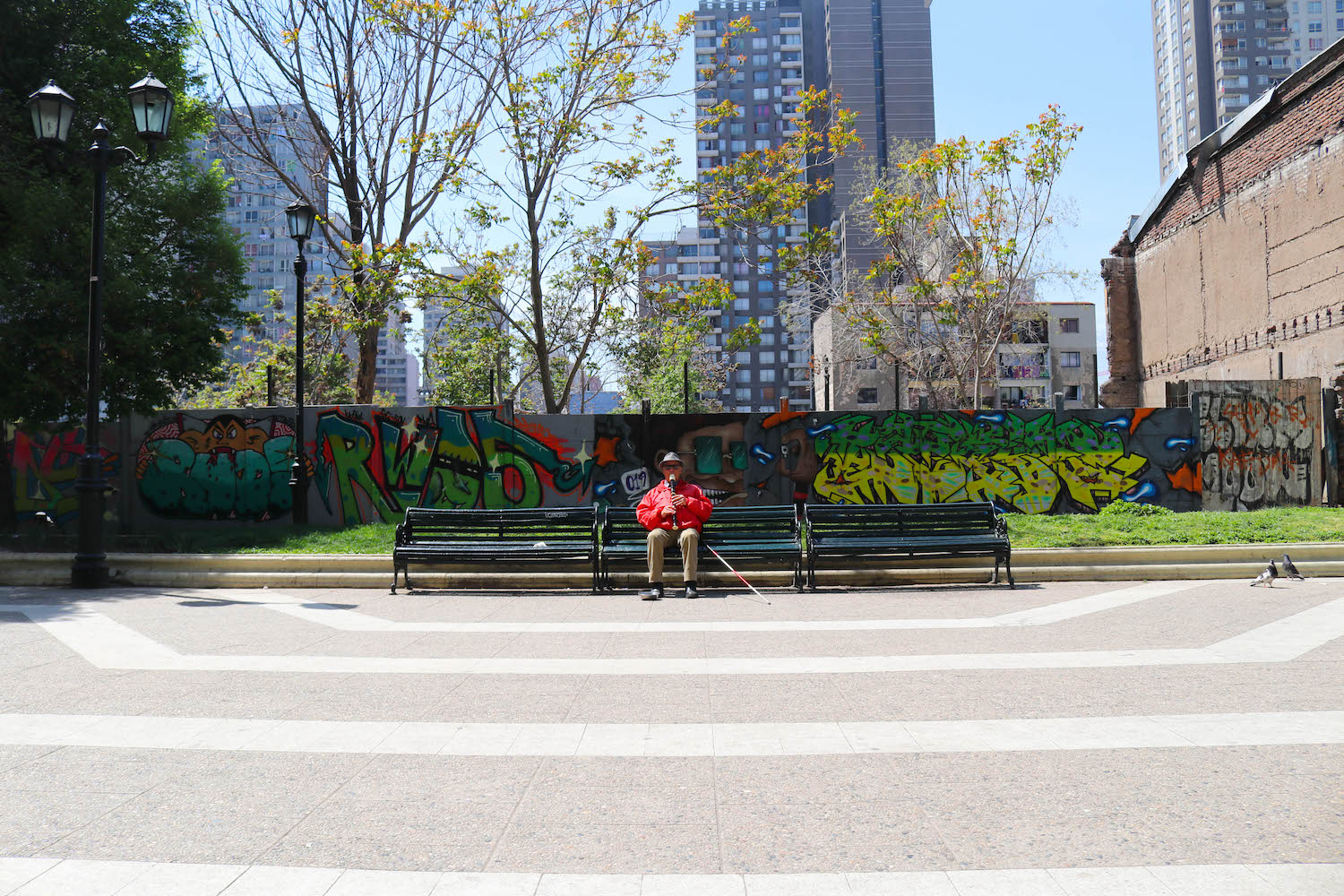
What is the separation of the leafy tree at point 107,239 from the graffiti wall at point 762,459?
184cm

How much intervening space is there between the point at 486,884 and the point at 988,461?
1324 centimetres

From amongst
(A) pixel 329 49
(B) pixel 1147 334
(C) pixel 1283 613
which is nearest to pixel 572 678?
(C) pixel 1283 613

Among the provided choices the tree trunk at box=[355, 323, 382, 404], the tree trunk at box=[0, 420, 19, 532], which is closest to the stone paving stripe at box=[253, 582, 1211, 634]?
the tree trunk at box=[0, 420, 19, 532]

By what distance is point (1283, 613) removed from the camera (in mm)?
8297

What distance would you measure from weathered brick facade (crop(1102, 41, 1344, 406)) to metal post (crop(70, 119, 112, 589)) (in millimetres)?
20082

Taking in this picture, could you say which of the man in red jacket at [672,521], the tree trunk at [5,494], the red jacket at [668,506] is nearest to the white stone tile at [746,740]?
the man in red jacket at [672,521]

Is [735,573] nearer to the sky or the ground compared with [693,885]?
nearer to the sky

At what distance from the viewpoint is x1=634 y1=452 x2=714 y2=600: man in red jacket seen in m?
10.2

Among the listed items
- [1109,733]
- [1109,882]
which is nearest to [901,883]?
[1109,882]

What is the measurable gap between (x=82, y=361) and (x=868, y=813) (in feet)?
45.6

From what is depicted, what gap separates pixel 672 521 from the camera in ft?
34.3

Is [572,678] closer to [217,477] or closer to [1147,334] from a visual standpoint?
[217,477]

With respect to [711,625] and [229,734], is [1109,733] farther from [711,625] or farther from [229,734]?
[229,734]

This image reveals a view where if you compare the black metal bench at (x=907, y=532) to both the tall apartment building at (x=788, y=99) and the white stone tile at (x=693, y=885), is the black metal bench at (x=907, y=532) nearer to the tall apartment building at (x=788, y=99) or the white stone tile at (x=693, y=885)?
the white stone tile at (x=693, y=885)
